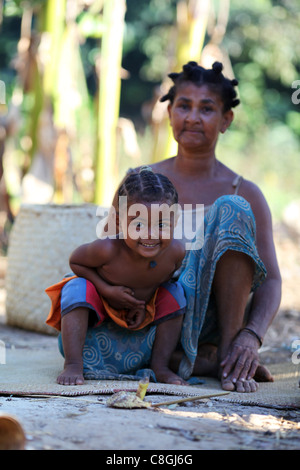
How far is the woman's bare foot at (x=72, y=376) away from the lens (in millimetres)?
2162

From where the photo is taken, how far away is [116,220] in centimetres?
238

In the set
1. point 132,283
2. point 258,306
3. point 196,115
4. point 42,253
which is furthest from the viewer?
point 42,253

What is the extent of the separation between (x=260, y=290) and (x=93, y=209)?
1523 mm

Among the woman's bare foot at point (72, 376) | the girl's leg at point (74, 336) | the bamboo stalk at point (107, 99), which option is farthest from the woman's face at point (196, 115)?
the bamboo stalk at point (107, 99)

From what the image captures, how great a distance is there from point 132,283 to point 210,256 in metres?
0.31

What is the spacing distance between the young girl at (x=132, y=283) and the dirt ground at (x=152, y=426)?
343 millimetres

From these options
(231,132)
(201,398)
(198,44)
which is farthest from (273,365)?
(231,132)

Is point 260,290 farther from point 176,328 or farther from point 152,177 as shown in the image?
point 152,177

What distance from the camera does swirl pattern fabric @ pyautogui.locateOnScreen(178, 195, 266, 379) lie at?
2.36 metres

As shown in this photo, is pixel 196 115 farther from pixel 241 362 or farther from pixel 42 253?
pixel 42 253

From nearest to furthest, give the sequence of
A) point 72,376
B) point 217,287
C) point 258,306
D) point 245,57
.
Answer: point 72,376
point 217,287
point 258,306
point 245,57

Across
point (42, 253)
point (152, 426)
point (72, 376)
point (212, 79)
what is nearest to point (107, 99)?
point (42, 253)

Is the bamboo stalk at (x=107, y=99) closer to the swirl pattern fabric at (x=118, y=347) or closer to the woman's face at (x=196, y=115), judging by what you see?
the woman's face at (x=196, y=115)

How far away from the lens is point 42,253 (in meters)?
3.87
